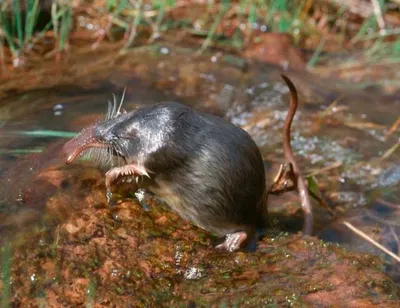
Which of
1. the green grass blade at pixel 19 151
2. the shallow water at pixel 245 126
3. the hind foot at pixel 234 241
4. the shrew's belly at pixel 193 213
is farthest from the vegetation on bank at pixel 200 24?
the hind foot at pixel 234 241

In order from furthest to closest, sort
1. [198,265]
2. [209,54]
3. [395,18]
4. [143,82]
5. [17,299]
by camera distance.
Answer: [395,18] → [209,54] → [143,82] → [198,265] → [17,299]

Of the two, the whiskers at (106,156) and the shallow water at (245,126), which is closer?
the whiskers at (106,156)

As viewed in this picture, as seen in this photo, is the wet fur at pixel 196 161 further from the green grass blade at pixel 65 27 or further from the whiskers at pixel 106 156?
the green grass blade at pixel 65 27

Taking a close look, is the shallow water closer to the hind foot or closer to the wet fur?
the wet fur

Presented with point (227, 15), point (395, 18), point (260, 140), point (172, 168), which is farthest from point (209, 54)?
point (172, 168)

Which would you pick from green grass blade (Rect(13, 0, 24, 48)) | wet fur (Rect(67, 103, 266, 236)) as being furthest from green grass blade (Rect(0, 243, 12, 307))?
green grass blade (Rect(13, 0, 24, 48))

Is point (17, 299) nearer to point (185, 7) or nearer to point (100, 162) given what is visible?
point (100, 162)

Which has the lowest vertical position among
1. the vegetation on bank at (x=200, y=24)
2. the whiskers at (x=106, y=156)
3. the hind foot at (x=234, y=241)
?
the vegetation on bank at (x=200, y=24)
